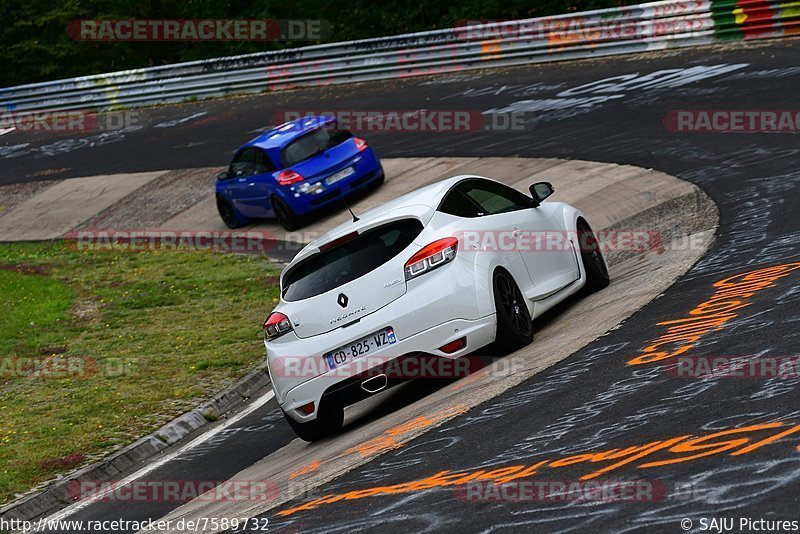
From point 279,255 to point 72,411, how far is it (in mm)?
7634

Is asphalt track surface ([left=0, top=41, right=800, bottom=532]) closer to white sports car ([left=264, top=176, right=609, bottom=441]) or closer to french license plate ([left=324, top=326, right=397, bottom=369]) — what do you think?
white sports car ([left=264, top=176, right=609, bottom=441])

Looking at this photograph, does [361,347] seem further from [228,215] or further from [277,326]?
[228,215]

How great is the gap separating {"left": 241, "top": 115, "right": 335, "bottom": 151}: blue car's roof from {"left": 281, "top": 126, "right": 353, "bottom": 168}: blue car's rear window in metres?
0.09

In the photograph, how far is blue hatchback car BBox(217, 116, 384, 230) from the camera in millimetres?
20531

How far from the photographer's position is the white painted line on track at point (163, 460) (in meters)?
9.45

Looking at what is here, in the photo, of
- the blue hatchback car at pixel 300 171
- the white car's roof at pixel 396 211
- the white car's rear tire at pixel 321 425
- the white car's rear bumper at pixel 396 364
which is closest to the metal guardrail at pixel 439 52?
the blue hatchback car at pixel 300 171

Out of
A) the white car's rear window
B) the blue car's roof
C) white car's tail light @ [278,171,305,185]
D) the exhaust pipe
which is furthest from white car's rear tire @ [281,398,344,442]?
the blue car's roof

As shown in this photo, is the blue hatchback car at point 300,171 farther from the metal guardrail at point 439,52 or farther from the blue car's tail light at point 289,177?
the metal guardrail at point 439,52

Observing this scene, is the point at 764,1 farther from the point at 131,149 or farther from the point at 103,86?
the point at 103,86

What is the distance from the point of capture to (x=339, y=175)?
67.9 ft

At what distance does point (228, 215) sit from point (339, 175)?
2.67m

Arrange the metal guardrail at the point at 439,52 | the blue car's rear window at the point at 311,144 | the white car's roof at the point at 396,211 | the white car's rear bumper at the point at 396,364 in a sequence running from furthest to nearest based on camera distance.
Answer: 1. the metal guardrail at the point at 439,52
2. the blue car's rear window at the point at 311,144
3. the white car's roof at the point at 396,211
4. the white car's rear bumper at the point at 396,364

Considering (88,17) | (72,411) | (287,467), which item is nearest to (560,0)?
(88,17)

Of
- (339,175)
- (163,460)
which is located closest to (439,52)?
(339,175)
